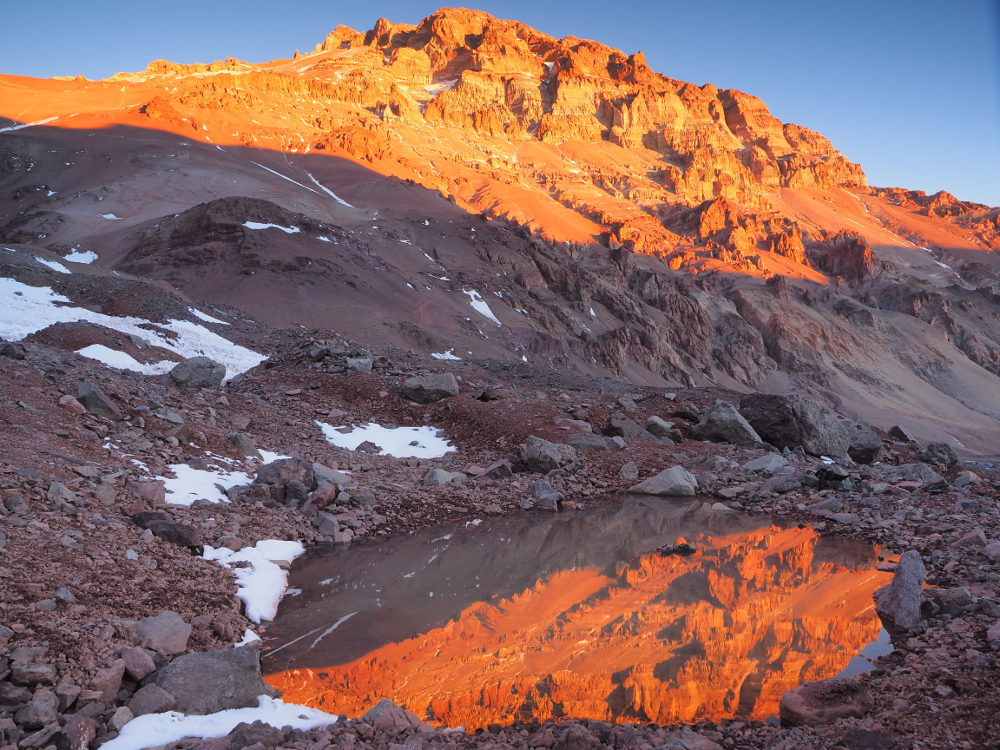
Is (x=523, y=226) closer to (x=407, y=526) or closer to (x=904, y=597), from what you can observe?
(x=407, y=526)

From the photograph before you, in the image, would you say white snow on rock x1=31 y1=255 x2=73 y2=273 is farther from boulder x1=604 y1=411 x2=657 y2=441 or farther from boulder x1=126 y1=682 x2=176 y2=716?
boulder x1=126 y1=682 x2=176 y2=716

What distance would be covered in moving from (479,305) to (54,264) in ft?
91.1

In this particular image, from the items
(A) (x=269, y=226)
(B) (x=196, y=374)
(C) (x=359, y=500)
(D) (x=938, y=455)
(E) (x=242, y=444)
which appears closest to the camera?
(C) (x=359, y=500)

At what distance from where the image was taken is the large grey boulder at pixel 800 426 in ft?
60.7

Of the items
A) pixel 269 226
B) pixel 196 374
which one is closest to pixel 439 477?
pixel 196 374

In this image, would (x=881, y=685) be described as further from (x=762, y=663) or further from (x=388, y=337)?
(x=388, y=337)

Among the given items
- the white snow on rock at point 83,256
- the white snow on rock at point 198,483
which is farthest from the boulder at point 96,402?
the white snow on rock at point 83,256

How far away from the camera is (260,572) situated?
8305mm

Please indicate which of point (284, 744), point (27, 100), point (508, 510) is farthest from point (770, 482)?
point (27, 100)

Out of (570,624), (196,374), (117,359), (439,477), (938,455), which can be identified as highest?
(117,359)

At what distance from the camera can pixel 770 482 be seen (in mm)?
13812

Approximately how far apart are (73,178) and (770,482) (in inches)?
2824

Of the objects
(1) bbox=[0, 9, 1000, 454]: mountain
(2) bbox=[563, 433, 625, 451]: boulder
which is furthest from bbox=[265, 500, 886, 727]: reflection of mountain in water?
(1) bbox=[0, 9, 1000, 454]: mountain

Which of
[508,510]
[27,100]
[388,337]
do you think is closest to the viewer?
[508,510]
